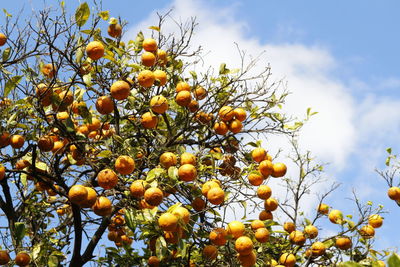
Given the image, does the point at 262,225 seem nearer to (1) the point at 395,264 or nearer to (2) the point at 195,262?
(2) the point at 195,262

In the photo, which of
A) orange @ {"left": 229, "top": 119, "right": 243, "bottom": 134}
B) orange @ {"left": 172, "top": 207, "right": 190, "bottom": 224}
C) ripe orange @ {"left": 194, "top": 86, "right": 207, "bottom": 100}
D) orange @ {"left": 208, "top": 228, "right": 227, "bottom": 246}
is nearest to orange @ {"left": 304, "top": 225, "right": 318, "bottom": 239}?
orange @ {"left": 229, "top": 119, "right": 243, "bottom": 134}

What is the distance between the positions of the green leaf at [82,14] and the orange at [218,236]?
201 cm

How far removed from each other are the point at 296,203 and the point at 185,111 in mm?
1817

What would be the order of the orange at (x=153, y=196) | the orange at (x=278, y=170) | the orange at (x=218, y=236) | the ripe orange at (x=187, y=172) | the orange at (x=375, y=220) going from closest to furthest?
the orange at (x=153, y=196)
the ripe orange at (x=187, y=172)
the orange at (x=218, y=236)
the orange at (x=278, y=170)
the orange at (x=375, y=220)

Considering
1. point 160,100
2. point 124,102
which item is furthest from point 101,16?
point 160,100

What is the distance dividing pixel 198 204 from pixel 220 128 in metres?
0.91

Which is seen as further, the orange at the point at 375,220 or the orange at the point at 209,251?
the orange at the point at 375,220

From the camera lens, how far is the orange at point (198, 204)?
378 centimetres

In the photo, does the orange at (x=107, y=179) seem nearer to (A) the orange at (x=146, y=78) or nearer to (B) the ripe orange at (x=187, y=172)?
(B) the ripe orange at (x=187, y=172)

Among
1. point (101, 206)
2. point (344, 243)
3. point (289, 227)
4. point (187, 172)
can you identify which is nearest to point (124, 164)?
point (101, 206)

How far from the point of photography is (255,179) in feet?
13.5

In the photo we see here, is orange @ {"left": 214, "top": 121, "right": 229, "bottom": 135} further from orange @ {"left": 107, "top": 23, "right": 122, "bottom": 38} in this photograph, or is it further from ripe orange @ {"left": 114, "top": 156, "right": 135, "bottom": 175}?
orange @ {"left": 107, "top": 23, "right": 122, "bottom": 38}

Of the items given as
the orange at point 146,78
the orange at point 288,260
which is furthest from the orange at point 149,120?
the orange at point 288,260

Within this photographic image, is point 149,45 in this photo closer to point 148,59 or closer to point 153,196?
A: point 148,59
